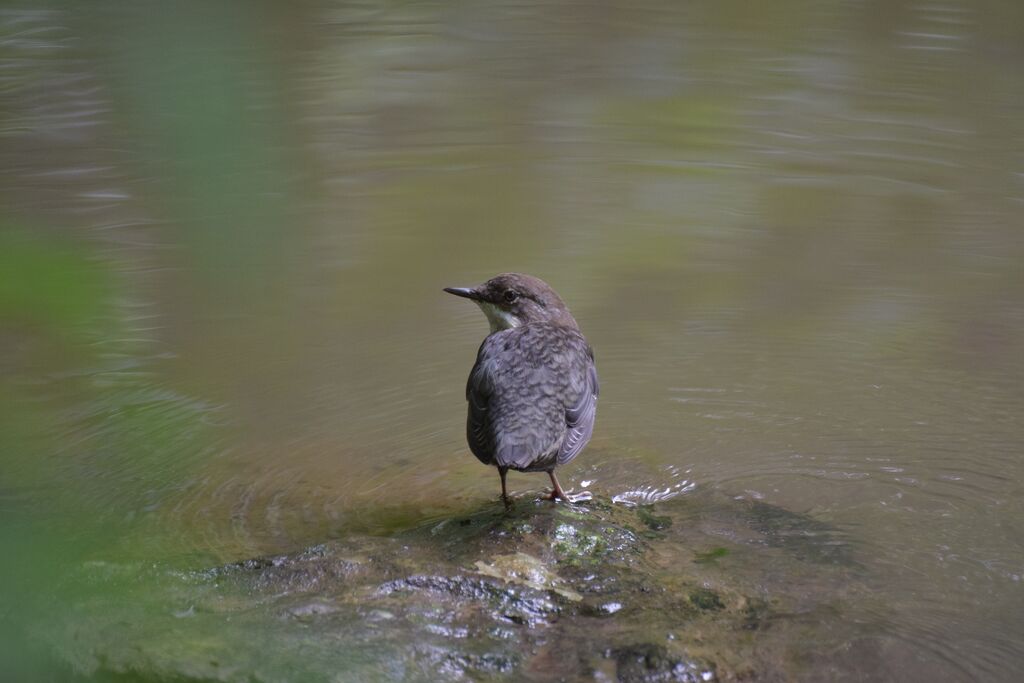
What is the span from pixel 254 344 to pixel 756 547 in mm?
3699

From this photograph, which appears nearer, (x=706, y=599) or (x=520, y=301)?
(x=706, y=599)

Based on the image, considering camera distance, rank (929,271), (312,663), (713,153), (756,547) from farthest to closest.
Result: 1. (713,153)
2. (929,271)
3. (756,547)
4. (312,663)

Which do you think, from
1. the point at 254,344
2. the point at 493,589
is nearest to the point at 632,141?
the point at 254,344

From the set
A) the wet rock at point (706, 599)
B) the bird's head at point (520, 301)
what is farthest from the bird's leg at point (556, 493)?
the wet rock at point (706, 599)

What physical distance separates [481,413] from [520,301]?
92 centimetres

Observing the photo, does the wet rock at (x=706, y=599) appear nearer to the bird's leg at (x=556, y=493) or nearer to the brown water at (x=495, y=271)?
the brown water at (x=495, y=271)

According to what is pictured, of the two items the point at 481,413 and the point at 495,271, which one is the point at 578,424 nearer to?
the point at 481,413

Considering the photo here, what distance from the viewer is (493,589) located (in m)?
3.38

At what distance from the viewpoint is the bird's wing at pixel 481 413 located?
4.13 m

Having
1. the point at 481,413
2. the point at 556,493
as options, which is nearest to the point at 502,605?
the point at 481,413

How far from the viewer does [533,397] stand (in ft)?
14.1

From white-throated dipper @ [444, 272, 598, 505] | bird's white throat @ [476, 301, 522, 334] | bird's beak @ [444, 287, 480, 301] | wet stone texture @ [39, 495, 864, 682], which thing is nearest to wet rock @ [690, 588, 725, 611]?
wet stone texture @ [39, 495, 864, 682]

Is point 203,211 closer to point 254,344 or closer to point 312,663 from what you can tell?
point 312,663

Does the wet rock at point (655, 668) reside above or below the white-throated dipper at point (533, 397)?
below
